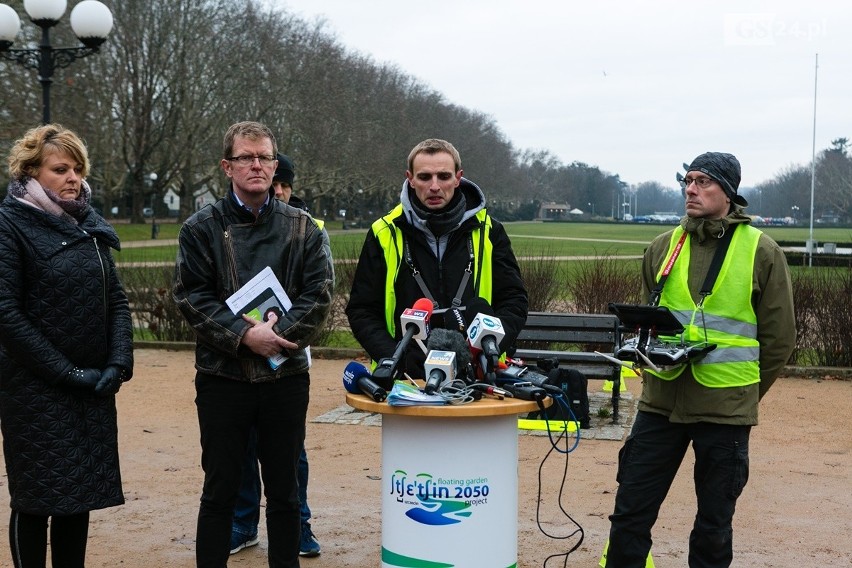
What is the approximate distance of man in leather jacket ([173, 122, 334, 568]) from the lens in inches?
177

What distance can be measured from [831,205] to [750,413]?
121 m

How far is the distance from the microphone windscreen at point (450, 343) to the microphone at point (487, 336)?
0.17 feet

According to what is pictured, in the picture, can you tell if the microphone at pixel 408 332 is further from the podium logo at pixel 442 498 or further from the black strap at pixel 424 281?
the podium logo at pixel 442 498

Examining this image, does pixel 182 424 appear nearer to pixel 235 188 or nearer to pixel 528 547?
pixel 528 547

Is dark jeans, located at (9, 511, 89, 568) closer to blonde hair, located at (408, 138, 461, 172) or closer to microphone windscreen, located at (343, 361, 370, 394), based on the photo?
microphone windscreen, located at (343, 361, 370, 394)

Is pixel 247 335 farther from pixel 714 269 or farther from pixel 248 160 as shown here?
pixel 714 269

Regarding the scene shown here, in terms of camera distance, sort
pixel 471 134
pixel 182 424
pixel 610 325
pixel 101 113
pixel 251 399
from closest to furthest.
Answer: pixel 251 399 < pixel 182 424 < pixel 610 325 < pixel 101 113 < pixel 471 134

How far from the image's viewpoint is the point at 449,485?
407 centimetres

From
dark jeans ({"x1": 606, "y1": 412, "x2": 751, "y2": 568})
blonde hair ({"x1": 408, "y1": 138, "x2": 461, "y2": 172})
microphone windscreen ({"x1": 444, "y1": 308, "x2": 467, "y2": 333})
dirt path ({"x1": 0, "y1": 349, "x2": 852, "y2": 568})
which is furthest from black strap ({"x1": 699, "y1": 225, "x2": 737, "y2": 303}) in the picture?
dirt path ({"x1": 0, "y1": 349, "x2": 852, "y2": 568})

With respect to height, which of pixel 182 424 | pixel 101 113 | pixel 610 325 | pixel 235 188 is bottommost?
pixel 182 424

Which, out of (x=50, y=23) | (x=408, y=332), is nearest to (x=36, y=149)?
(x=408, y=332)

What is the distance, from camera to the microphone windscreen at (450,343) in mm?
4098

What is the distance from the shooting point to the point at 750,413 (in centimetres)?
456

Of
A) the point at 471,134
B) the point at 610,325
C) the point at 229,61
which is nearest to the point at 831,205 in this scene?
the point at 471,134
